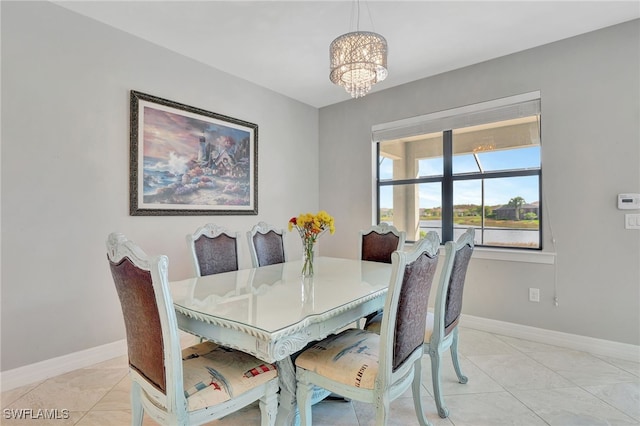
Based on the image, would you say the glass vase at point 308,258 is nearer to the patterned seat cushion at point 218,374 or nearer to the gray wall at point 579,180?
the patterned seat cushion at point 218,374

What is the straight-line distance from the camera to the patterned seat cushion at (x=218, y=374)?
1.27 m

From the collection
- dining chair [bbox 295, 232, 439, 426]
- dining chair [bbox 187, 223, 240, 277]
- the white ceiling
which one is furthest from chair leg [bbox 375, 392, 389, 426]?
the white ceiling

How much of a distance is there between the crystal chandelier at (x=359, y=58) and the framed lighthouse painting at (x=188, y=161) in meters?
1.60

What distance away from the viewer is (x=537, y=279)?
9.79ft

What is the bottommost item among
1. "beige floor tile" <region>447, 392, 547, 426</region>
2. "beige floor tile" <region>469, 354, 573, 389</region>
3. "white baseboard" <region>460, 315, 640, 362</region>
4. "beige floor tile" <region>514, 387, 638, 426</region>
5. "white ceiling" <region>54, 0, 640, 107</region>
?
"beige floor tile" <region>469, 354, 573, 389</region>

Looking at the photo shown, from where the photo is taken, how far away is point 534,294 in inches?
118

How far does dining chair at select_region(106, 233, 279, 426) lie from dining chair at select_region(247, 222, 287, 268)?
128 cm

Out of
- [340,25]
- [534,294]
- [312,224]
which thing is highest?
[340,25]

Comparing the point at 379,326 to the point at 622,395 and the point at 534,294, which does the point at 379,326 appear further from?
the point at 534,294

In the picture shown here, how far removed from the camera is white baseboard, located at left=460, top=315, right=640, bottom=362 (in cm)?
258

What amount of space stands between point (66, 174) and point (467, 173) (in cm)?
362

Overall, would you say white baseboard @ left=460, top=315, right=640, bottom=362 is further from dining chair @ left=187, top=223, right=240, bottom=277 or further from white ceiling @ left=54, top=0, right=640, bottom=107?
white ceiling @ left=54, top=0, right=640, bottom=107

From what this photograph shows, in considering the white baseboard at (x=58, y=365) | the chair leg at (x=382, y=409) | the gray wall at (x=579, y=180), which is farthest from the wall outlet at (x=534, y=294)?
the white baseboard at (x=58, y=365)

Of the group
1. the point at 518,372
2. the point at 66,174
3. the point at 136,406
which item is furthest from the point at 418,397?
the point at 66,174
